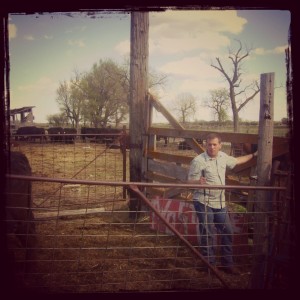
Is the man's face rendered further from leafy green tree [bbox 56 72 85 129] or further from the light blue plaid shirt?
leafy green tree [bbox 56 72 85 129]

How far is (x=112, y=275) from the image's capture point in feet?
12.6

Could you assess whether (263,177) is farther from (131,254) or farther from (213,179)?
(131,254)

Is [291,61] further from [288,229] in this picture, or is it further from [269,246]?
[269,246]

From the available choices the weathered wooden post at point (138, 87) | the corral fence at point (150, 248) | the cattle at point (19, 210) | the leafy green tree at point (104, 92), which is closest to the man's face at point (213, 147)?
the corral fence at point (150, 248)

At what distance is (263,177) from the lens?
3320 millimetres

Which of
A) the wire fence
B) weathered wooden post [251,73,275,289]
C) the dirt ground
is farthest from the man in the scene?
weathered wooden post [251,73,275,289]

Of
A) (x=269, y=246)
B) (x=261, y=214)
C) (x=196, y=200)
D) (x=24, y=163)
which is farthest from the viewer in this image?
(x=24, y=163)

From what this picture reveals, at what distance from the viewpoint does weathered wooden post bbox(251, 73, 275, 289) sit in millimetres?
3134

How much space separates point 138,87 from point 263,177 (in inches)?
A: 133

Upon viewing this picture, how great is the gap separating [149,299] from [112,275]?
1.61 meters

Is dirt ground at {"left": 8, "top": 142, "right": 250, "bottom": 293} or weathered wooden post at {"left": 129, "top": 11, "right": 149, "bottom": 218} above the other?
weathered wooden post at {"left": 129, "top": 11, "right": 149, "bottom": 218}

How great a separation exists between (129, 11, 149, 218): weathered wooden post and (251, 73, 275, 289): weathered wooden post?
2.75 meters

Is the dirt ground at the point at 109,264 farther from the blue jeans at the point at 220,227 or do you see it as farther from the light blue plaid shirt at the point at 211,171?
the light blue plaid shirt at the point at 211,171

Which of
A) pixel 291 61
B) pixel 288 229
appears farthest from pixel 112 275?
pixel 291 61
